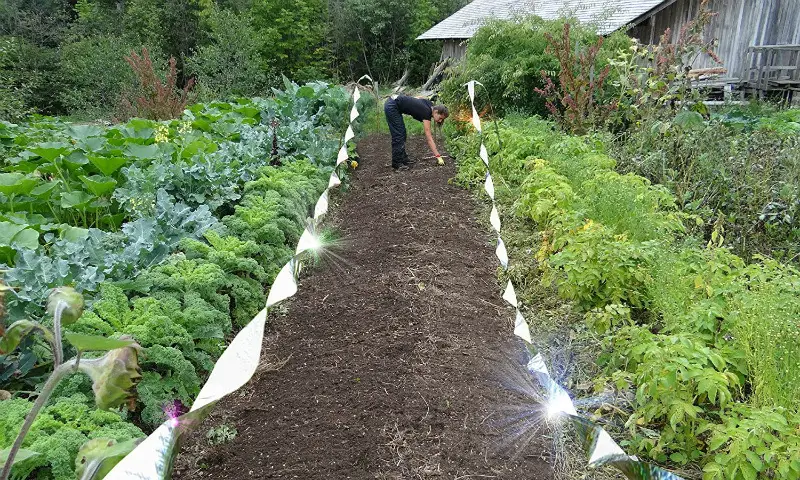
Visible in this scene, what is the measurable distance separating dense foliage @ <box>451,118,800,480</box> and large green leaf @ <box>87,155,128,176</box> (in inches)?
133

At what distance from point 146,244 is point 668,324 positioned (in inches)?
122

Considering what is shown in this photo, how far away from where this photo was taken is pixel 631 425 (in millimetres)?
2674

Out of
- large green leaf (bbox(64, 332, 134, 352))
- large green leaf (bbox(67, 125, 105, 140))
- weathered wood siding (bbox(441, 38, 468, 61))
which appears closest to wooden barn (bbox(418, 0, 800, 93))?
weathered wood siding (bbox(441, 38, 468, 61))

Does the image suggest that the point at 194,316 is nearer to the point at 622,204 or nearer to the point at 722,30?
the point at 622,204

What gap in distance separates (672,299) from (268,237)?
282 cm

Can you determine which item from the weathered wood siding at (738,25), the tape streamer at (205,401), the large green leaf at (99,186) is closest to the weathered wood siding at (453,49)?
the weathered wood siding at (738,25)

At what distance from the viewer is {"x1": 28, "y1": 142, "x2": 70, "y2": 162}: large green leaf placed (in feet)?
16.0

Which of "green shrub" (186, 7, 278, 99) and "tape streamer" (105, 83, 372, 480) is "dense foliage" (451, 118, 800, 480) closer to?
"tape streamer" (105, 83, 372, 480)

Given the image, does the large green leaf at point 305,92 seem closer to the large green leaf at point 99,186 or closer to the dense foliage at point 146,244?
the dense foliage at point 146,244

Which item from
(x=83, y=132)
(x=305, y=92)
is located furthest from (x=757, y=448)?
(x=305, y=92)

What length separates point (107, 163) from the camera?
15.4 ft

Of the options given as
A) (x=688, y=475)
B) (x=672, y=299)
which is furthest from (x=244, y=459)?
(x=672, y=299)

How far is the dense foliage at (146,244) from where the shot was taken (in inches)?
102

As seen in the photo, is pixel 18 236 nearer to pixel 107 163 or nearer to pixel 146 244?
pixel 146 244
